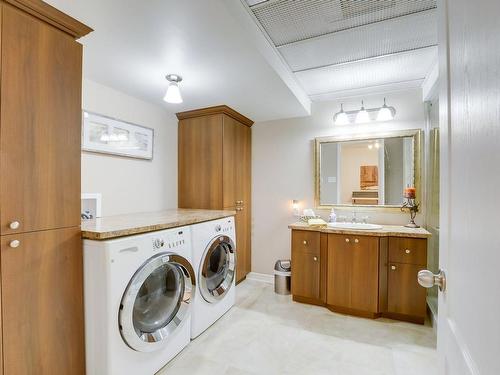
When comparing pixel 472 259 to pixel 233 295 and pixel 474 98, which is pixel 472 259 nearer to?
pixel 474 98

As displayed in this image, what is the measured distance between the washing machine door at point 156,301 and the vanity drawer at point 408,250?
1.78 meters

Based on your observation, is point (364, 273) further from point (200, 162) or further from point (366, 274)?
point (200, 162)

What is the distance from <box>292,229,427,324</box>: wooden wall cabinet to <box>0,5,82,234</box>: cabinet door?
2114mm

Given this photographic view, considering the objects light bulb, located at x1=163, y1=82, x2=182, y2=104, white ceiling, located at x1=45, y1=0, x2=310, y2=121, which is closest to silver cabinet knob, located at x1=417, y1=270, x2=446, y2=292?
white ceiling, located at x1=45, y1=0, x2=310, y2=121

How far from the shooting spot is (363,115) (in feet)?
8.93

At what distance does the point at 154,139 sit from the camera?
8.90 ft

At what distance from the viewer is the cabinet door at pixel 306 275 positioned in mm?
2564

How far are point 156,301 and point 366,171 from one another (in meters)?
2.45

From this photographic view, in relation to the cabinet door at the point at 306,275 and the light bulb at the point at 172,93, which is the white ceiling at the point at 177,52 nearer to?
the light bulb at the point at 172,93

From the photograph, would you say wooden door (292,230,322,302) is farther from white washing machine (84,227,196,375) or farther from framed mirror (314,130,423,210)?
white washing machine (84,227,196,375)

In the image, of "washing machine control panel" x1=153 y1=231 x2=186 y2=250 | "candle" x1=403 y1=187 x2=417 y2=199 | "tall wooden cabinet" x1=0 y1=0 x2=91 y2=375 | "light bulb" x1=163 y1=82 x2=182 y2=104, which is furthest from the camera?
"candle" x1=403 y1=187 x2=417 y2=199

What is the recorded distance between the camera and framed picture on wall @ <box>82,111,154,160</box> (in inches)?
80.4

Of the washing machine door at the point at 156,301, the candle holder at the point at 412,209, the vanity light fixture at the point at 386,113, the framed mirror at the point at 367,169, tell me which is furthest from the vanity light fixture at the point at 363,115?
the washing machine door at the point at 156,301

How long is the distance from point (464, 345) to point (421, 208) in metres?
2.40
